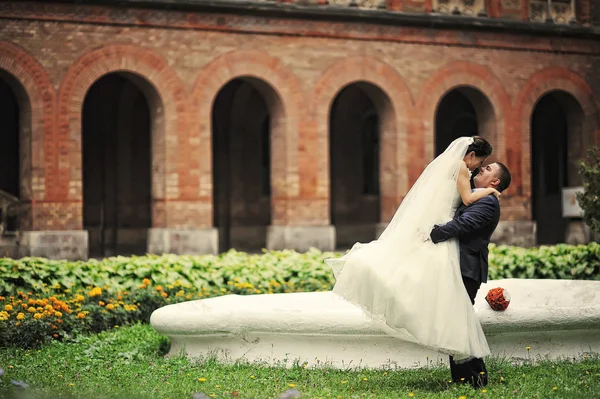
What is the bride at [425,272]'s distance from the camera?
5.90 m

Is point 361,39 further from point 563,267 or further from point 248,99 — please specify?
point 563,267

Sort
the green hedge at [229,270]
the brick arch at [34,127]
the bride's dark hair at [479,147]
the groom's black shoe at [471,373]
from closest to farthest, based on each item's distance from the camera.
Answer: the groom's black shoe at [471,373] → the bride's dark hair at [479,147] → the green hedge at [229,270] → the brick arch at [34,127]

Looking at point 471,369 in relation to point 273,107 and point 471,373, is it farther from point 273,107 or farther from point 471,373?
point 273,107

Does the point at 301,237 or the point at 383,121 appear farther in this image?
the point at 383,121

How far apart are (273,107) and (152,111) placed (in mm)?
2693

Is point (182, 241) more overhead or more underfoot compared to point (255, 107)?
more underfoot

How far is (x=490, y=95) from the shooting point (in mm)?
20969

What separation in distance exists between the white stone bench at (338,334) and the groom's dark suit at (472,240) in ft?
2.83

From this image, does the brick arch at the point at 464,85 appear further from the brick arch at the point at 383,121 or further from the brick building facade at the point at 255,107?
the brick arch at the point at 383,121

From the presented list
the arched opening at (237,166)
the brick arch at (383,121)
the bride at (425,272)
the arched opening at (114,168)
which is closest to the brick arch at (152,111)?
the brick arch at (383,121)

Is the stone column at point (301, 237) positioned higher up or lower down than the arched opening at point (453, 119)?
lower down

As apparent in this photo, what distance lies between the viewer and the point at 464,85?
68.3 feet

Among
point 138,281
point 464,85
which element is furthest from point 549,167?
point 138,281

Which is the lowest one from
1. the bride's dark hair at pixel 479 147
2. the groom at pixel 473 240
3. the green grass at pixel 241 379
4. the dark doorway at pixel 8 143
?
the green grass at pixel 241 379
